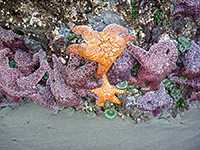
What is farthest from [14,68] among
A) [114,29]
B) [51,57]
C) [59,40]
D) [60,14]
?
[114,29]

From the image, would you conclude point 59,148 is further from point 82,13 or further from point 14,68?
point 82,13

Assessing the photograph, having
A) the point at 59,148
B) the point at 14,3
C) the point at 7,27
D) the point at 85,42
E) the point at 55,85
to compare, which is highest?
the point at 14,3

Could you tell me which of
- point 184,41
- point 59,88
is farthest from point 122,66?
point 184,41

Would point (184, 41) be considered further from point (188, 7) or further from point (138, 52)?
point (138, 52)

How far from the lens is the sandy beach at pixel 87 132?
95.7 inches

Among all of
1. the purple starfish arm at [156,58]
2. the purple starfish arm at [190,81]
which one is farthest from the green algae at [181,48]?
the purple starfish arm at [190,81]

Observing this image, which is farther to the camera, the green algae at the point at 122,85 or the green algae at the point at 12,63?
the green algae at the point at 12,63

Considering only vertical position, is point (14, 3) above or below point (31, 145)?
above

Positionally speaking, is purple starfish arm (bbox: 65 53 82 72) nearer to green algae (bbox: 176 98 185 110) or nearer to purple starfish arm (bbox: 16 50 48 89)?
purple starfish arm (bbox: 16 50 48 89)

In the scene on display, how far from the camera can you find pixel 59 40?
7.37ft

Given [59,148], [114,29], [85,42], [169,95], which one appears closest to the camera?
[114,29]

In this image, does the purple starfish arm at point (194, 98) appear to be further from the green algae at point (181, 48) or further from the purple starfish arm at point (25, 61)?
the purple starfish arm at point (25, 61)

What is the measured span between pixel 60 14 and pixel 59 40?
0.31 m

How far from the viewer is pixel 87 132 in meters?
2.51
